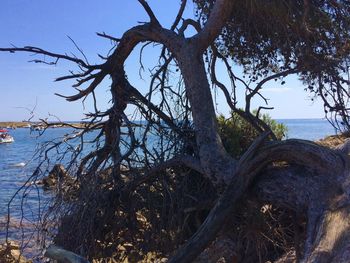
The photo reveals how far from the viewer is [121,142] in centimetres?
644

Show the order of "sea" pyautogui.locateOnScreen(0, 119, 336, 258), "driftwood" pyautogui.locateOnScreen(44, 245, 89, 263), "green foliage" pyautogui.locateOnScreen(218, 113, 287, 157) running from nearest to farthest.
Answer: "driftwood" pyautogui.locateOnScreen(44, 245, 89, 263) → "sea" pyautogui.locateOnScreen(0, 119, 336, 258) → "green foliage" pyautogui.locateOnScreen(218, 113, 287, 157)

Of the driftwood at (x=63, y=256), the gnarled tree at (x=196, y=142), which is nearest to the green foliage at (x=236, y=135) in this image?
the gnarled tree at (x=196, y=142)

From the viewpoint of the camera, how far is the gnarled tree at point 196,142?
4.55 m

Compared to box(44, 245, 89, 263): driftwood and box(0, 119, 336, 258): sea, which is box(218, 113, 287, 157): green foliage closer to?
box(0, 119, 336, 258): sea

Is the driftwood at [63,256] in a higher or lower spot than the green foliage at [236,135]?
lower

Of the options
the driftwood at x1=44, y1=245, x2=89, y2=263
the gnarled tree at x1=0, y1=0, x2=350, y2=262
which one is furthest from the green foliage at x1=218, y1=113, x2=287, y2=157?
the driftwood at x1=44, y1=245, x2=89, y2=263

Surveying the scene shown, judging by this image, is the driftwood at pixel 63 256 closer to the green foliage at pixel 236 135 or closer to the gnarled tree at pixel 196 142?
the gnarled tree at pixel 196 142

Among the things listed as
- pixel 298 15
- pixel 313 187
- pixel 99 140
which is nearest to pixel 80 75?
pixel 99 140

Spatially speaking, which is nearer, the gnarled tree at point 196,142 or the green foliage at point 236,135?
the gnarled tree at point 196,142

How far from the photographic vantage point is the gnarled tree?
4.55m

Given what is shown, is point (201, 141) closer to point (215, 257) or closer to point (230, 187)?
point (230, 187)

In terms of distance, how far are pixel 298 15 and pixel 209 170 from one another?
2.44m

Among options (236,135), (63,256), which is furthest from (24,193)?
(236,135)

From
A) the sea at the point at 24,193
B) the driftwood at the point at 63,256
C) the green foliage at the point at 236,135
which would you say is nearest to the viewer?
the driftwood at the point at 63,256
